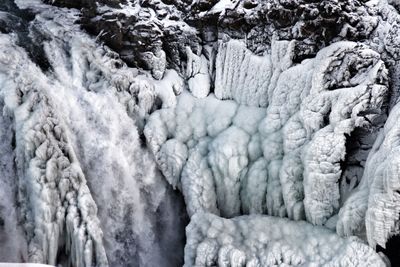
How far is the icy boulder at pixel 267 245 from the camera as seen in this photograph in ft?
14.8

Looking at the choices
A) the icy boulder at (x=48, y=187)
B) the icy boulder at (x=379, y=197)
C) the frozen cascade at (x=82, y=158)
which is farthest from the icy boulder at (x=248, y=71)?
the icy boulder at (x=48, y=187)

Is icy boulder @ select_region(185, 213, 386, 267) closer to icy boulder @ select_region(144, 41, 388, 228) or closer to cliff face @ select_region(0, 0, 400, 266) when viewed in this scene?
cliff face @ select_region(0, 0, 400, 266)

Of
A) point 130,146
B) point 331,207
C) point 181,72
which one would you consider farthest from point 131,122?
point 331,207

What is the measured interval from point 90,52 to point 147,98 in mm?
1033

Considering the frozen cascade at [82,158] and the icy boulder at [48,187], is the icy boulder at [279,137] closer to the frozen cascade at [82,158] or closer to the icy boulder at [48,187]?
the frozen cascade at [82,158]

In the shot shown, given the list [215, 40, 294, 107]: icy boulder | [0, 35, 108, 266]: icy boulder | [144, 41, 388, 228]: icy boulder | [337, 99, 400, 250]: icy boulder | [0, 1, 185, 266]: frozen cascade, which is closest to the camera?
[337, 99, 400, 250]: icy boulder

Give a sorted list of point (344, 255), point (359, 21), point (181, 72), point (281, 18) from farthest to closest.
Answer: point (181, 72) < point (281, 18) < point (359, 21) < point (344, 255)

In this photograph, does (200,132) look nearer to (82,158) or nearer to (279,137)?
(279,137)

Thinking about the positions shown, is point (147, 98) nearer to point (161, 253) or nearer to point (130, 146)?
point (130, 146)

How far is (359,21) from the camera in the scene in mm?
5531

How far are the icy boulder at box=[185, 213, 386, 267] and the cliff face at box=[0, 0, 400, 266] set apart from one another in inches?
0.6

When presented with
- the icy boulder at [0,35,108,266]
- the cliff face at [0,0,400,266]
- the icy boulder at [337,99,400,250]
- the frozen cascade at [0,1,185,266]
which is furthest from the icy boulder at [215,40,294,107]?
the icy boulder at [0,35,108,266]

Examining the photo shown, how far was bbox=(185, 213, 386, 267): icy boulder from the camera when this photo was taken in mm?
4504

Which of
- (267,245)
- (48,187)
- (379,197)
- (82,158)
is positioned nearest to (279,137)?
(267,245)
